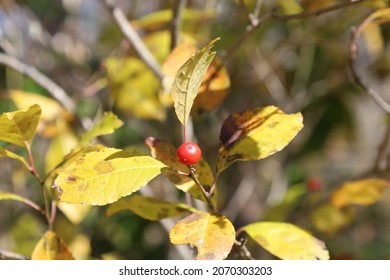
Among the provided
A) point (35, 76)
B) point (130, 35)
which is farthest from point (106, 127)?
point (35, 76)

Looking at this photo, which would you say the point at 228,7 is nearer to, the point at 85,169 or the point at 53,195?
the point at 53,195

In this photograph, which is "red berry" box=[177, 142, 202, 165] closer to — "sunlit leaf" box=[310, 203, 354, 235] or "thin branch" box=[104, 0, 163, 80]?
"thin branch" box=[104, 0, 163, 80]

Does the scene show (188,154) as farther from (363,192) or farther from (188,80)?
(363,192)

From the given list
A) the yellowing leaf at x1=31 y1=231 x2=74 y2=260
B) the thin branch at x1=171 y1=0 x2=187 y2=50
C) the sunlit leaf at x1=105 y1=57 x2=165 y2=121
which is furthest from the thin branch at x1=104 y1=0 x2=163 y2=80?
the yellowing leaf at x1=31 y1=231 x2=74 y2=260

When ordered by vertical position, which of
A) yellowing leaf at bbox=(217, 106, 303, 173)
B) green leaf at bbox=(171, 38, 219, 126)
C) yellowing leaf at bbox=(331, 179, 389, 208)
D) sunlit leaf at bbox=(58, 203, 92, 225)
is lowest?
yellowing leaf at bbox=(331, 179, 389, 208)

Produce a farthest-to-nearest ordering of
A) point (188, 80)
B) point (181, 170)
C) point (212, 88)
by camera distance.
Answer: point (212, 88)
point (181, 170)
point (188, 80)

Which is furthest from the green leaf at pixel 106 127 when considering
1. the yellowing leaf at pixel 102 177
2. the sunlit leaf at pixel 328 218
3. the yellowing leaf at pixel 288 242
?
the sunlit leaf at pixel 328 218
